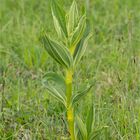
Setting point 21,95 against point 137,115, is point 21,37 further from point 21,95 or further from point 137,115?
point 137,115

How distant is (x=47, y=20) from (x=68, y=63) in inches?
77.4

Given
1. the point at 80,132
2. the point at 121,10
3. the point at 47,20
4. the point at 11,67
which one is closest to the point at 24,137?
the point at 80,132

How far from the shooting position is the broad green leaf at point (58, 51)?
2.07 metres

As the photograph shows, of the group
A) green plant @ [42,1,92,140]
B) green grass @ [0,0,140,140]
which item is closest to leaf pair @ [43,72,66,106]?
green plant @ [42,1,92,140]

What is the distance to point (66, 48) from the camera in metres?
2.08

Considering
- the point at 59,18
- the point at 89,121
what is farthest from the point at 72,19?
the point at 89,121

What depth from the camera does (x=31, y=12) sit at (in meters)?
4.20

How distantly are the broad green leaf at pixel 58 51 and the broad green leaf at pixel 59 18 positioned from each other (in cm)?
6

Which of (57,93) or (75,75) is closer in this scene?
(57,93)

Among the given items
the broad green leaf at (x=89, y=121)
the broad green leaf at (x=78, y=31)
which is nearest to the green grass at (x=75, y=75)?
the broad green leaf at (x=89, y=121)

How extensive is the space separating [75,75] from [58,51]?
0.97 m

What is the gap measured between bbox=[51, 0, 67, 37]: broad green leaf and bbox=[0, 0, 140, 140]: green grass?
8 centimetres

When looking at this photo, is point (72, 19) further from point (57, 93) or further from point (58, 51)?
point (57, 93)

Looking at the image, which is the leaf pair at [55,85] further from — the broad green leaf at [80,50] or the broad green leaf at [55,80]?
the broad green leaf at [80,50]
